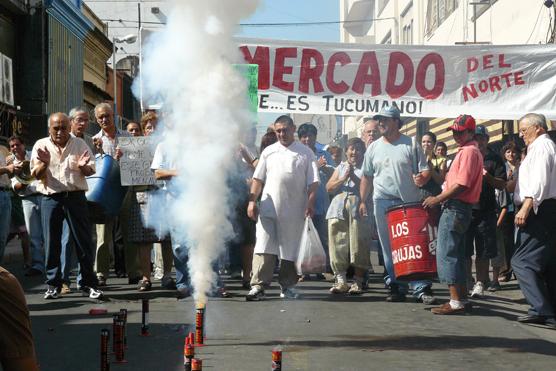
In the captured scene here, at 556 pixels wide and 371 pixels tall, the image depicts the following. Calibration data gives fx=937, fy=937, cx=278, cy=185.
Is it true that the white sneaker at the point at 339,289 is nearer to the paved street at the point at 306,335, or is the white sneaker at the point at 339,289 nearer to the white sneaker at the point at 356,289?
the white sneaker at the point at 356,289

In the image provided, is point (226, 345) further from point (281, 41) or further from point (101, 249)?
point (281, 41)

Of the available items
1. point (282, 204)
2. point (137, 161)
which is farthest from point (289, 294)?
point (137, 161)

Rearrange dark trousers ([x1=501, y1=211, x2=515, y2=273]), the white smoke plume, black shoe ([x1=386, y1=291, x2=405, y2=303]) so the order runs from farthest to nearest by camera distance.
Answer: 1. dark trousers ([x1=501, y1=211, x2=515, y2=273])
2. black shoe ([x1=386, y1=291, x2=405, y2=303])
3. the white smoke plume

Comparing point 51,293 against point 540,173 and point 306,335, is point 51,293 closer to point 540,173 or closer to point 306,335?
point 306,335

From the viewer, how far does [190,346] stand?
564 cm

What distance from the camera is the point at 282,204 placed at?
1071 centimetres

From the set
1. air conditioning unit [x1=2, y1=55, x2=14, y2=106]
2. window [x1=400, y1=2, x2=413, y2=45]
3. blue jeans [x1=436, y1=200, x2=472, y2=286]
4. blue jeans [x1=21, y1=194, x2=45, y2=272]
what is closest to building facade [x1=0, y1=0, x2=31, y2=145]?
air conditioning unit [x1=2, y1=55, x2=14, y2=106]

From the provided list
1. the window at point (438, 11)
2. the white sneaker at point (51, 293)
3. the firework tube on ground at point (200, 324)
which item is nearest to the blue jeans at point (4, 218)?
the white sneaker at point (51, 293)

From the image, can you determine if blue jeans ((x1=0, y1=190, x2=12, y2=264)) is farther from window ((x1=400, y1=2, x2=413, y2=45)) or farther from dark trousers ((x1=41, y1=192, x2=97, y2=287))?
window ((x1=400, y1=2, x2=413, y2=45))

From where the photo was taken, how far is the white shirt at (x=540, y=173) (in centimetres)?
880

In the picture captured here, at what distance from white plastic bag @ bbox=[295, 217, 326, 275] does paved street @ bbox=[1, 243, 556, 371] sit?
36cm

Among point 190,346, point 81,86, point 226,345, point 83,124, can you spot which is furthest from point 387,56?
point 81,86

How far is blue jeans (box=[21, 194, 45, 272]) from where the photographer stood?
13.2m

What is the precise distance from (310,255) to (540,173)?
2863 mm
